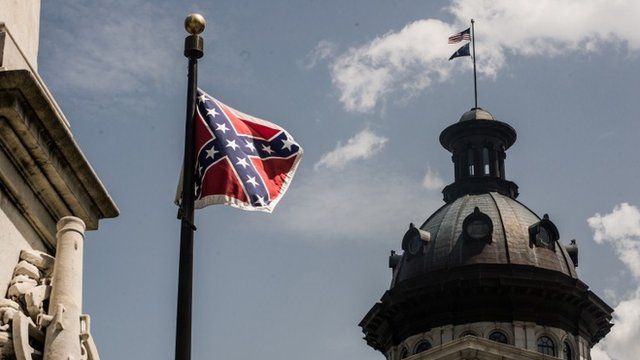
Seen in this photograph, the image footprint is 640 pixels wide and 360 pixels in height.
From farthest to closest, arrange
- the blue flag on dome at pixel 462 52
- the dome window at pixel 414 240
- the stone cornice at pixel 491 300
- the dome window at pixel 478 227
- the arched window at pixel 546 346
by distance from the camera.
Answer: the blue flag on dome at pixel 462 52 < the dome window at pixel 414 240 < the dome window at pixel 478 227 < the stone cornice at pixel 491 300 < the arched window at pixel 546 346

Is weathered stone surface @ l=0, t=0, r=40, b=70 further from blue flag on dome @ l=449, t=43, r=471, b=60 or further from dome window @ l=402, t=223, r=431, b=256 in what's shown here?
blue flag on dome @ l=449, t=43, r=471, b=60

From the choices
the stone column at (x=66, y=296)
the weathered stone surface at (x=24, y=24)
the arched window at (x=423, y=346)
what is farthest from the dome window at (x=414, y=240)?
the stone column at (x=66, y=296)

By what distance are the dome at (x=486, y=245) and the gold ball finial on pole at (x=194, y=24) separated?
58.3 m

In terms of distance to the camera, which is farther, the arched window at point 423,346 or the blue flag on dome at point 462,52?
the blue flag on dome at point 462,52

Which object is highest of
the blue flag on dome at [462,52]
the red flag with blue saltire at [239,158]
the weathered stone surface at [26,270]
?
the blue flag on dome at [462,52]

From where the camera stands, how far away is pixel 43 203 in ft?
41.2

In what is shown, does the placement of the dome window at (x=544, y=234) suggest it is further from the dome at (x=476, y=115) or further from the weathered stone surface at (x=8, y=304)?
the weathered stone surface at (x=8, y=304)

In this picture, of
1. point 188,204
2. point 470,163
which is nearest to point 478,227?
point 470,163

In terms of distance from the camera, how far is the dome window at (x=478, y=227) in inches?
2847

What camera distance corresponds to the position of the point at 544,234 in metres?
73.7

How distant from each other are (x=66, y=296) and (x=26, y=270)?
0.40 meters

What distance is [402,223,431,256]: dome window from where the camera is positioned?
74.3 metres

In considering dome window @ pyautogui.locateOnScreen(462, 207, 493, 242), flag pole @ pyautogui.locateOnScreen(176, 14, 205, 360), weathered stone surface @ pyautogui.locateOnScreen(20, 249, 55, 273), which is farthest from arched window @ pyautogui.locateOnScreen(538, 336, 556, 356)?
weathered stone surface @ pyautogui.locateOnScreen(20, 249, 55, 273)

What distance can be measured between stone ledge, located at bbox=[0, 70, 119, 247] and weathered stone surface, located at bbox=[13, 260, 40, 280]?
0.48 metres
